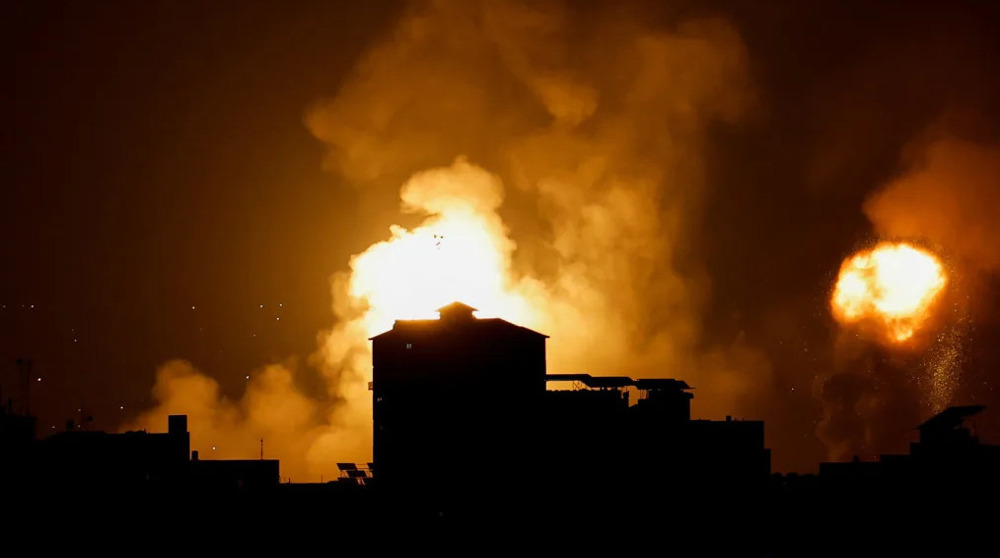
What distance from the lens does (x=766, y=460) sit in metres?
88.4

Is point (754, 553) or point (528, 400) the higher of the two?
point (528, 400)

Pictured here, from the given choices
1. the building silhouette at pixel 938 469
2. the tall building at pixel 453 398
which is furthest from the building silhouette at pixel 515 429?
the building silhouette at pixel 938 469

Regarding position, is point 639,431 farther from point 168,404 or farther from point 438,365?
point 168,404

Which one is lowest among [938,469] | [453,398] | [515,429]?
[938,469]

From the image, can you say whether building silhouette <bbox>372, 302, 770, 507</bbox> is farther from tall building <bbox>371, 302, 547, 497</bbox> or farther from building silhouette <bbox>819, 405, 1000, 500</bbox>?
building silhouette <bbox>819, 405, 1000, 500</bbox>

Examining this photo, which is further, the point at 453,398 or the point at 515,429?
the point at 453,398

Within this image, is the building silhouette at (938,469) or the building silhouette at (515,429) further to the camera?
the building silhouette at (515,429)

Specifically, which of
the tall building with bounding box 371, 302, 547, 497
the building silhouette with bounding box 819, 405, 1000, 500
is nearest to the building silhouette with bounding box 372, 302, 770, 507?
the tall building with bounding box 371, 302, 547, 497

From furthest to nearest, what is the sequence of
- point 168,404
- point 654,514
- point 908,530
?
point 168,404 → point 654,514 → point 908,530

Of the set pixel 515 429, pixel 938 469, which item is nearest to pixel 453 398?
pixel 515 429

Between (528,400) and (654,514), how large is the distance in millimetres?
9027

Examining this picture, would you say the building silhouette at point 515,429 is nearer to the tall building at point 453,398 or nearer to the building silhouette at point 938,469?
the tall building at point 453,398

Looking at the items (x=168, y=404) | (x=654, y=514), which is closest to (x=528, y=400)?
(x=654, y=514)

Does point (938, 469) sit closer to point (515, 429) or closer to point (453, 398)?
point (515, 429)
